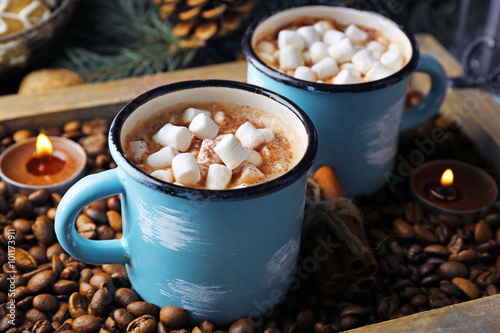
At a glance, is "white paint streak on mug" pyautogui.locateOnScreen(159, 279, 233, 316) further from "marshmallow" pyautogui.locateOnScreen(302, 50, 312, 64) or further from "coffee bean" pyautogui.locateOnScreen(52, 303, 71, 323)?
"marshmallow" pyautogui.locateOnScreen(302, 50, 312, 64)

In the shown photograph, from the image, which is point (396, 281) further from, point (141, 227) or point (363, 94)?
point (141, 227)

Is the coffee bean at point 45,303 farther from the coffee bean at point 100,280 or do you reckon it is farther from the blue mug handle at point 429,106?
the blue mug handle at point 429,106

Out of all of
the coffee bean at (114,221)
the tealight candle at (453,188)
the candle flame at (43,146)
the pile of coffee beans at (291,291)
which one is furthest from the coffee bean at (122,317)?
the tealight candle at (453,188)

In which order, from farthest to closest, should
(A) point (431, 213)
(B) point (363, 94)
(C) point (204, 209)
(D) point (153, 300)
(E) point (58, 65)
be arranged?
(E) point (58, 65) → (A) point (431, 213) → (B) point (363, 94) → (D) point (153, 300) → (C) point (204, 209)

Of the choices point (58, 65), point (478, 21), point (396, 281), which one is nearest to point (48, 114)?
point (58, 65)

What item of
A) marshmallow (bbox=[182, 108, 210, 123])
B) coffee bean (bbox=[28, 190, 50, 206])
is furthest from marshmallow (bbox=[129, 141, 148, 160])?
coffee bean (bbox=[28, 190, 50, 206])

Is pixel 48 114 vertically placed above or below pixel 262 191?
below

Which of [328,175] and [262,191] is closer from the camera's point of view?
[262,191]
